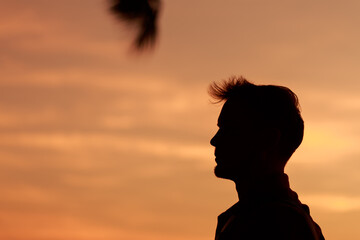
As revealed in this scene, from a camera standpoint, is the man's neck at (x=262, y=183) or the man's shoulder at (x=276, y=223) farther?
the man's neck at (x=262, y=183)

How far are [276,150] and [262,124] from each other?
0.51 ft

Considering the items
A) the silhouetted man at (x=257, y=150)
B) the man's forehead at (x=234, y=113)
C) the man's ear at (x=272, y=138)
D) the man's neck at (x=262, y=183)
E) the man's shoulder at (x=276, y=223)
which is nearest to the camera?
the man's shoulder at (x=276, y=223)

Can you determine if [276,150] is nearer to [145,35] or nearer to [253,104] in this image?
[253,104]

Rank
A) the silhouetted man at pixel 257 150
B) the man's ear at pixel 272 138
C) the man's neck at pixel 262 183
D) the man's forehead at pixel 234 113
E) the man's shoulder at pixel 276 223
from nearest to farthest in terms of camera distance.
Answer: the man's shoulder at pixel 276 223
the silhouetted man at pixel 257 150
the man's neck at pixel 262 183
the man's ear at pixel 272 138
the man's forehead at pixel 234 113

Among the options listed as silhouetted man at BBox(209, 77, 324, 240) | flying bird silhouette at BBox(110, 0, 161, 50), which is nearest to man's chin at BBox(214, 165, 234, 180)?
silhouetted man at BBox(209, 77, 324, 240)

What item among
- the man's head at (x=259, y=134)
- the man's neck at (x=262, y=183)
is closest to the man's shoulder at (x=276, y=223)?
the man's neck at (x=262, y=183)

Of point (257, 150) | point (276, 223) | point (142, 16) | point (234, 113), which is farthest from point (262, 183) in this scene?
point (142, 16)

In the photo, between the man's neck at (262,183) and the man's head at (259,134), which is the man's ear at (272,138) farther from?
the man's neck at (262,183)

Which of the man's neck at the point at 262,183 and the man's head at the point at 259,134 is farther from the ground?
the man's head at the point at 259,134

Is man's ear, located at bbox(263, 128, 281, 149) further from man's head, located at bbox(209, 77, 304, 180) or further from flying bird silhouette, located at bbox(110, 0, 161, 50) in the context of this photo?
flying bird silhouette, located at bbox(110, 0, 161, 50)

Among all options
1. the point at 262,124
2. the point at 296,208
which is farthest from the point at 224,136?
the point at 296,208

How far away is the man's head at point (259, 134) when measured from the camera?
12.9 ft

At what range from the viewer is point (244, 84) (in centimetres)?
429

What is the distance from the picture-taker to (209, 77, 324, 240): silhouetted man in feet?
12.2
